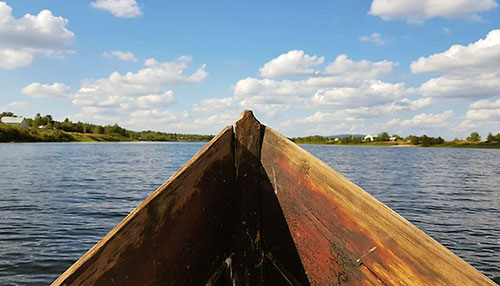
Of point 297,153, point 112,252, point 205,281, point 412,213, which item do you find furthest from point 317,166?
point 412,213

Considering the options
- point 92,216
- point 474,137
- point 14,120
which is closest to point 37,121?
point 14,120

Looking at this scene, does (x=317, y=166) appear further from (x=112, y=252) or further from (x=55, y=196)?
(x=55, y=196)

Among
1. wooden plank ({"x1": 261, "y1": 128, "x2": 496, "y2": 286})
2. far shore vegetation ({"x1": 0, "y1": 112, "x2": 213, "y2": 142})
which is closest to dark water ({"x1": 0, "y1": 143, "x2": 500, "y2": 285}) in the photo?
wooden plank ({"x1": 261, "y1": 128, "x2": 496, "y2": 286})

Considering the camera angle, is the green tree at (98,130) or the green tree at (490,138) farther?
the green tree at (98,130)

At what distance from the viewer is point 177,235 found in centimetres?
254

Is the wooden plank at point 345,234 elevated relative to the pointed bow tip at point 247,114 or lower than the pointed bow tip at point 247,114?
lower

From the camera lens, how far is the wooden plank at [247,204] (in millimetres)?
2949

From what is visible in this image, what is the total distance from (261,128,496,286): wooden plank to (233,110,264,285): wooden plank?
115mm

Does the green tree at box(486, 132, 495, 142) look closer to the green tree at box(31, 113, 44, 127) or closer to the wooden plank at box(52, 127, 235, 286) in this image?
the wooden plank at box(52, 127, 235, 286)

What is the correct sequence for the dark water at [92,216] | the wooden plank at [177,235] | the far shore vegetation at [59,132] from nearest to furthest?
the wooden plank at [177,235] → the dark water at [92,216] → the far shore vegetation at [59,132]

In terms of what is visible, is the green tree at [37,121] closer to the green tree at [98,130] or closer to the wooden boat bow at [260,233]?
the green tree at [98,130]

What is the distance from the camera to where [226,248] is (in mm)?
3078

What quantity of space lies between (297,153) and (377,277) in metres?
1.07

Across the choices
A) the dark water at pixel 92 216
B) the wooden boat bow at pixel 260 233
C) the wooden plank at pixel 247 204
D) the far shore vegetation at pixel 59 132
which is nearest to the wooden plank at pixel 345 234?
the wooden boat bow at pixel 260 233
